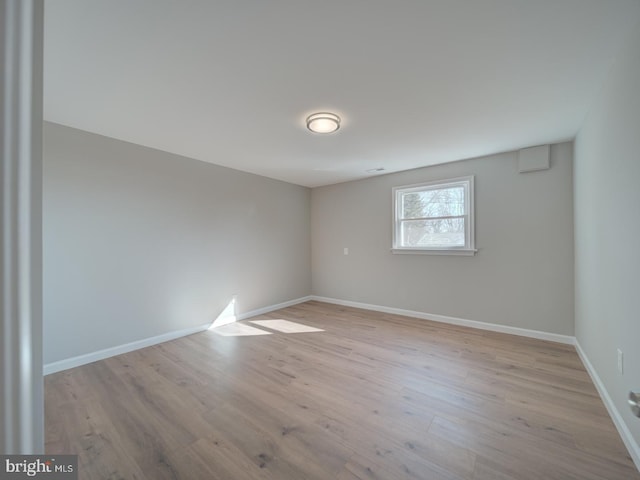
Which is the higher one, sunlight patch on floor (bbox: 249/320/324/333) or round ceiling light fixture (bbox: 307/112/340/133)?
round ceiling light fixture (bbox: 307/112/340/133)

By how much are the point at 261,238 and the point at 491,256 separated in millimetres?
3432

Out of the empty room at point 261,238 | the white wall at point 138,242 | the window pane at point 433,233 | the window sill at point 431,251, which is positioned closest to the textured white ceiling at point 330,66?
the empty room at point 261,238

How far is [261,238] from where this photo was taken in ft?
14.7

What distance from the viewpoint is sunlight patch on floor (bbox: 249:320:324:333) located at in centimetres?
363

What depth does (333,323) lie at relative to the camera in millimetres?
3926

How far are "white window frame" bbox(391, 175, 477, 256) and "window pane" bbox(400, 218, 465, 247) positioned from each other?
0.07 meters

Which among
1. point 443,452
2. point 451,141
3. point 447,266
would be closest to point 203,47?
point 451,141

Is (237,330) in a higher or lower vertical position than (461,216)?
lower

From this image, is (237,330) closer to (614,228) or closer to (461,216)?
(461,216)

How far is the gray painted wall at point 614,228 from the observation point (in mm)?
1493

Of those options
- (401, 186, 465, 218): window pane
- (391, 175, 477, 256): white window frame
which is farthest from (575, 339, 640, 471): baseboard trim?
(401, 186, 465, 218): window pane

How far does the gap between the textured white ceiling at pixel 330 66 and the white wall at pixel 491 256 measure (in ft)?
2.15

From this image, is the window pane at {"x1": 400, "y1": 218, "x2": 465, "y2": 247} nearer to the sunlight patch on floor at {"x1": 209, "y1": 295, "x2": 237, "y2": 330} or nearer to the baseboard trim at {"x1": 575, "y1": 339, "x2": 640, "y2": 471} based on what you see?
the baseboard trim at {"x1": 575, "y1": 339, "x2": 640, "y2": 471}

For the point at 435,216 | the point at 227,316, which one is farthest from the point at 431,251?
the point at 227,316
